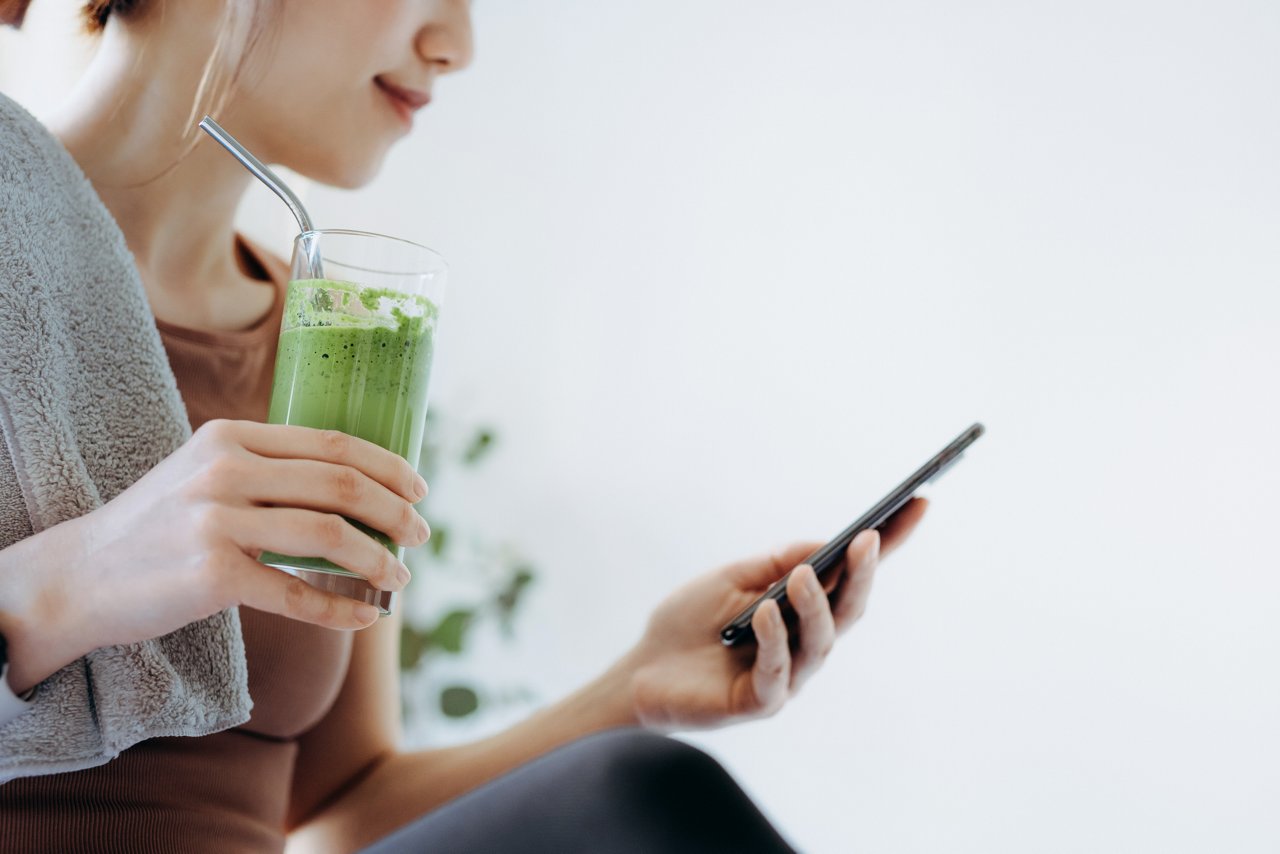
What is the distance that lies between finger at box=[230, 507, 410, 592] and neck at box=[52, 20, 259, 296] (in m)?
0.65

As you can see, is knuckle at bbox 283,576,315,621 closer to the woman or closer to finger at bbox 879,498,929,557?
the woman

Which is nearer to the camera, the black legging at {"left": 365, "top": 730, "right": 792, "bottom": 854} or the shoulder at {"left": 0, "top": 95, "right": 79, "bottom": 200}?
the black legging at {"left": 365, "top": 730, "right": 792, "bottom": 854}

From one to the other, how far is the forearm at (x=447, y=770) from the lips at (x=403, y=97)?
2.16 feet

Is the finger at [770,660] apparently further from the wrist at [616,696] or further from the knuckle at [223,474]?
the knuckle at [223,474]

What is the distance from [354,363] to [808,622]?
50 cm

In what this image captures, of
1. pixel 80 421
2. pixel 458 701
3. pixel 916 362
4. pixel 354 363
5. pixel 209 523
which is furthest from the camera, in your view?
pixel 458 701

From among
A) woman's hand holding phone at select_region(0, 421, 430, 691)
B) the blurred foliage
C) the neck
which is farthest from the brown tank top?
the blurred foliage

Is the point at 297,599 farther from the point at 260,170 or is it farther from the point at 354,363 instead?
the point at 260,170

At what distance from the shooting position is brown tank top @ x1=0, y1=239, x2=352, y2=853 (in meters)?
0.88

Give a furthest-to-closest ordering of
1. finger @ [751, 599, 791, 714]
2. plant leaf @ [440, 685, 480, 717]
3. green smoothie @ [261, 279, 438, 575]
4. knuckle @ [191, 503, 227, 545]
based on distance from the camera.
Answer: plant leaf @ [440, 685, 480, 717], finger @ [751, 599, 791, 714], green smoothie @ [261, 279, 438, 575], knuckle @ [191, 503, 227, 545]

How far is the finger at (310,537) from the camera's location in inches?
24.7

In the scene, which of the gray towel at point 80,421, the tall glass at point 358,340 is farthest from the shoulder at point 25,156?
the tall glass at point 358,340

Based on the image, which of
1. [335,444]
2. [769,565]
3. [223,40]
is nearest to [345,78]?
[223,40]

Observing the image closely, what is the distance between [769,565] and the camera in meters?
1.13
